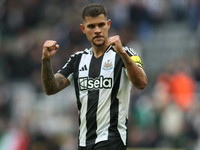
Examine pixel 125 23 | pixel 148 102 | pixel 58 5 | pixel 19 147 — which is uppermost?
pixel 58 5

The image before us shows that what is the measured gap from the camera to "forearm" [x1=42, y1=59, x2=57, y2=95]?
4.56 m

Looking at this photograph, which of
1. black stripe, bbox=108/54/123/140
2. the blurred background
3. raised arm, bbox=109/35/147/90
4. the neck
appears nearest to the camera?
raised arm, bbox=109/35/147/90

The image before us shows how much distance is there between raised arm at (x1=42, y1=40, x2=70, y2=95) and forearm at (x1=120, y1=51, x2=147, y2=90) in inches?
35.6

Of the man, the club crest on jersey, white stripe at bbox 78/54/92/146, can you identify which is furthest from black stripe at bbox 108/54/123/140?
white stripe at bbox 78/54/92/146

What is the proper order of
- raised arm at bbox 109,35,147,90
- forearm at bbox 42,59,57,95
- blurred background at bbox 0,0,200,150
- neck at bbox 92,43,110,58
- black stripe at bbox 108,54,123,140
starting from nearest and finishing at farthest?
raised arm at bbox 109,35,147,90 < black stripe at bbox 108,54,123,140 < forearm at bbox 42,59,57,95 < neck at bbox 92,43,110,58 < blurred background at bbox 0,0,200,150

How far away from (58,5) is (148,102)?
22.9 ft

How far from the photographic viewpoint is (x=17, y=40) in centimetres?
1489

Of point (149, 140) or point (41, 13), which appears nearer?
point (149, 140)

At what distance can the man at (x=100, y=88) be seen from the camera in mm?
4473

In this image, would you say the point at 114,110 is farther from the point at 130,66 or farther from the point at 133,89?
the point at 133,89

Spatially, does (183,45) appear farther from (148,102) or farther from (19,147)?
(19,147)

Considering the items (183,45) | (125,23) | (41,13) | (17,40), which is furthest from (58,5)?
(183,45)

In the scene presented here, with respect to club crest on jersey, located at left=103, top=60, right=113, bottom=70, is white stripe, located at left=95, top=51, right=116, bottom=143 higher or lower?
lower

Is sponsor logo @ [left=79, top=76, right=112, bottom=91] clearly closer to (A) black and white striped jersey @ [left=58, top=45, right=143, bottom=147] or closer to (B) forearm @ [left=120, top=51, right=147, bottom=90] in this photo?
(A) black and white striped jersey @ [left=58, top=45, right=143, bottom=147]
